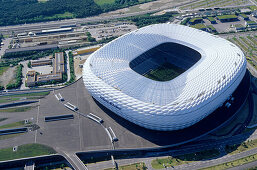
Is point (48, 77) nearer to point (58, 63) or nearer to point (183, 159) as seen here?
point (58, 63)

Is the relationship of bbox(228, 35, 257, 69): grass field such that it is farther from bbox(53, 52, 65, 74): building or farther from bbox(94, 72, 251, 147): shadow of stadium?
bbox(53, 52, 65, 74): building

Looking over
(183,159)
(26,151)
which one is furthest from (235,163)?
(26,151)

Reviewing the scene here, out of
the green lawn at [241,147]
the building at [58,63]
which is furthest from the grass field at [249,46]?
the building at [58,63]

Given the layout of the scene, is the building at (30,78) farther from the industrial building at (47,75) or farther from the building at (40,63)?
the building at (40,63)

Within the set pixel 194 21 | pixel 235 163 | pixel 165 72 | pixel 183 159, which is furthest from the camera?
pixel 194 21

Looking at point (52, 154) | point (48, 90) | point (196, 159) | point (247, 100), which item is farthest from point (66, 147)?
point (247, 100)

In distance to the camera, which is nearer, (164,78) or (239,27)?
(164,78)

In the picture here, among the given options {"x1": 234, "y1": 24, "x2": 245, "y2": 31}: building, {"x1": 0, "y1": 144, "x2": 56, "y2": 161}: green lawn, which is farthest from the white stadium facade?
{"x1": 234, "y1": 24, "x2": 245, "y2": 31}: building
